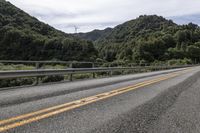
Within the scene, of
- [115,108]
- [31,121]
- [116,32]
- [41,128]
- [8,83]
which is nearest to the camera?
[41,128]

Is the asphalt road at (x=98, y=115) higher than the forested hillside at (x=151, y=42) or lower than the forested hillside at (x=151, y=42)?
lower

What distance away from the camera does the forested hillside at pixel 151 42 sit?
130m

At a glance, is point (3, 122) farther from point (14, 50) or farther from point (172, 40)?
point (172, 40)

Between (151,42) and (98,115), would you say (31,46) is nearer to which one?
(98,115)

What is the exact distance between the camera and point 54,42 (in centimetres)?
6216

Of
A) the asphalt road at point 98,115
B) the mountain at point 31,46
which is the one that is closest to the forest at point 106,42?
the mountain at point 31,46

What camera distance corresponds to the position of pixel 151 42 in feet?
449

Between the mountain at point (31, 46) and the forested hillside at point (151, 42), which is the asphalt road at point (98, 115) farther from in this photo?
the forested hillside at point (151, 42)

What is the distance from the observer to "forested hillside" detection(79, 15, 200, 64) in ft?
425

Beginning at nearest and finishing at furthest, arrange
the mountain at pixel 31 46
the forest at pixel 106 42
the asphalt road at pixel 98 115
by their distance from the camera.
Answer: the asphalt road at pixel 98 115, the mountain at pixel 31 46, the forest at pixel 106 42

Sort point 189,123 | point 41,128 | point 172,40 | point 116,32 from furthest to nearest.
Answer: point 116,32 < point 172,40 < point 189,123 < point 41,128

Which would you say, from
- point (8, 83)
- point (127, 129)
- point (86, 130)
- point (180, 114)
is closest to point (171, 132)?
point (127, 129)

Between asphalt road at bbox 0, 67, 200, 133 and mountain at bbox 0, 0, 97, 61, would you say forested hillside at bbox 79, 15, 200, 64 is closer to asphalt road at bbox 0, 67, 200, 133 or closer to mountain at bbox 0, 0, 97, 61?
mountain at bbox 0, 0, 97, 61

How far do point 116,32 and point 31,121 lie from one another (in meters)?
170
